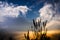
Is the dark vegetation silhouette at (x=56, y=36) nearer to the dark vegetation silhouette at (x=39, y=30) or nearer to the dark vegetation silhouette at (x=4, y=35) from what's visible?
the dark vegetation silhouette at (x=39, y=30)

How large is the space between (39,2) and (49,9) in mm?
274

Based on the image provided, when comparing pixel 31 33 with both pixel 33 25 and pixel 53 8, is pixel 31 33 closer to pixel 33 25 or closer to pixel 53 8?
pixel 33 25

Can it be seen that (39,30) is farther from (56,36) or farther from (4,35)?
(4,35)

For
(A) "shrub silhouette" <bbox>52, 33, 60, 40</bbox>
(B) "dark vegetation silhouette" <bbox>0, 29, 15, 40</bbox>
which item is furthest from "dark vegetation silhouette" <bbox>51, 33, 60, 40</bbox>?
(B) "dark vegetation silhouette" <bbox>0, 29, 15, 40</bbox>

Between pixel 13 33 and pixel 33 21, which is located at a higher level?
pixel 33 21

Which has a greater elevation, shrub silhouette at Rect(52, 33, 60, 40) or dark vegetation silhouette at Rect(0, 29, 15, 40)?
dark vegetation silhouette at Rect(0, 29, 15, 40)

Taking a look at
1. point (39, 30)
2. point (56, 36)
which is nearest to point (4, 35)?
point (39, 30)

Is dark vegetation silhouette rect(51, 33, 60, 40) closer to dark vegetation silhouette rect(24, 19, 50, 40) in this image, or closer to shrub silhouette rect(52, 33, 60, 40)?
shrub silhouette rect(52, 33, 60, 40)

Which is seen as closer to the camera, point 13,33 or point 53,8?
point 13,33

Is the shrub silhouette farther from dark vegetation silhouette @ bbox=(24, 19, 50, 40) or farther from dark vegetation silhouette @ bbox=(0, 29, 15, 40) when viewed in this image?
dark vegetation silhouette @ bbox=(0, 29, 15, 40)

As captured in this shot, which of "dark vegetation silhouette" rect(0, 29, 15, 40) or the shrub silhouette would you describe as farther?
the shrub silhouette

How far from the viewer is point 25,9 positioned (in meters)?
3.73

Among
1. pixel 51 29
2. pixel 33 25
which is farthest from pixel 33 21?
pixel 51 29

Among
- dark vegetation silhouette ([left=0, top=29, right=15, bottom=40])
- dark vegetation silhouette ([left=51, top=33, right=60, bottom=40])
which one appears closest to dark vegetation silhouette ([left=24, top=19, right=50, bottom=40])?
dark vegetation silhouette ([left=51, top=33, right=60, bottom=40])
